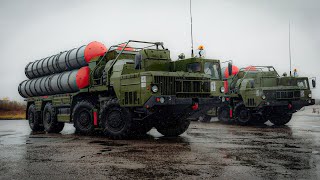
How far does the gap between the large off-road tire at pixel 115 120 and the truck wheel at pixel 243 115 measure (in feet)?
28.2

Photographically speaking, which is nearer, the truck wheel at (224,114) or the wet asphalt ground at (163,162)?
the wet asphalt ground at (163,162)

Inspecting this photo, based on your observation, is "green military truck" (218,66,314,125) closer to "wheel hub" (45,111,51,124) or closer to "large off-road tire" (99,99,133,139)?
"large off-road tire" (99,99,133,139)

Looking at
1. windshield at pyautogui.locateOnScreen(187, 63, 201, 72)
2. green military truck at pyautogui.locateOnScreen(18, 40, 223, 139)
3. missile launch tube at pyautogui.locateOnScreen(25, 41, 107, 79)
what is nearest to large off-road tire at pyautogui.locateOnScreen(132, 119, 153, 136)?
green military truck at pyautogui.locateOnScreen(18, 40, 223, 139)

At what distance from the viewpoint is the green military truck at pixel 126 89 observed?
995 centimetres

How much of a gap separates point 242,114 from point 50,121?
29.7 ft

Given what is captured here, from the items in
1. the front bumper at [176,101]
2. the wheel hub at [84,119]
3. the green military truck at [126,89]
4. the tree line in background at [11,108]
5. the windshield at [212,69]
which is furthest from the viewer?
the tree line in background at [11,108]

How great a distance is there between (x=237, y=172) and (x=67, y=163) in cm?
297

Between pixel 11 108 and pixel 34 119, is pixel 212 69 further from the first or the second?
pixel 11 108

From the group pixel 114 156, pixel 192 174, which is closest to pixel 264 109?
pixel 114 156

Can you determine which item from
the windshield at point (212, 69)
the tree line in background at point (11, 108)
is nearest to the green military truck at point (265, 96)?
the windshield at point (212, 69)

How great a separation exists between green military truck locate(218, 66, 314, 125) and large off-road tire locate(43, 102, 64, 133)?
24.6 feet

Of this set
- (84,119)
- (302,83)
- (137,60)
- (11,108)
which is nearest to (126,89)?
(137,60)

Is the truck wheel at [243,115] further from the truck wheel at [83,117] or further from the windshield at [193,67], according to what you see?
the truck wheel at [83,117]

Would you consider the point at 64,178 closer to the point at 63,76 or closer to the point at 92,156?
the point at 92,156
